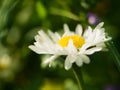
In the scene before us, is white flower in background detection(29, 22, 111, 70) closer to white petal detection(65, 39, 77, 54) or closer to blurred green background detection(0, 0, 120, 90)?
white petal detection(65, 39, 77, 54)

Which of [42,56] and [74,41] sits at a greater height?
[42,56]

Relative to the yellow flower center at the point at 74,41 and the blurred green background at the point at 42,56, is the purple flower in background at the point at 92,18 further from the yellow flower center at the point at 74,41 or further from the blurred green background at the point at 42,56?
the yellow flower center at the point at 74,41

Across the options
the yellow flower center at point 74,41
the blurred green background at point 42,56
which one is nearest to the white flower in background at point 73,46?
the yellow flower center at point 74,41

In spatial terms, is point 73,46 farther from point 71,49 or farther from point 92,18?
point 92,18

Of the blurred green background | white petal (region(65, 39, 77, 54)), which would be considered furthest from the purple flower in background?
white petal (region(65, 39, 77, 54))

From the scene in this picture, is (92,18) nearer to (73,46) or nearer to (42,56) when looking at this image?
(42,56)

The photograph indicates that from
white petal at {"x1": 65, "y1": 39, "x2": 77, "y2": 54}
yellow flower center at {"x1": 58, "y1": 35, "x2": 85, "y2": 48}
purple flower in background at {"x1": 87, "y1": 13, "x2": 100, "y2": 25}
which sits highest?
purple flower in background at {"x1": 87, "y1": 13, "x2": 100, "y2": 25}

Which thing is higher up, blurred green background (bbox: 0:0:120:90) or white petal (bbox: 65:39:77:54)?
blurred green background (bbox: 0:0:120:90)

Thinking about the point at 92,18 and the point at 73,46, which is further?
the point at 92,18

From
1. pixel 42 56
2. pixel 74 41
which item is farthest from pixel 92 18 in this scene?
pixel 74 41
